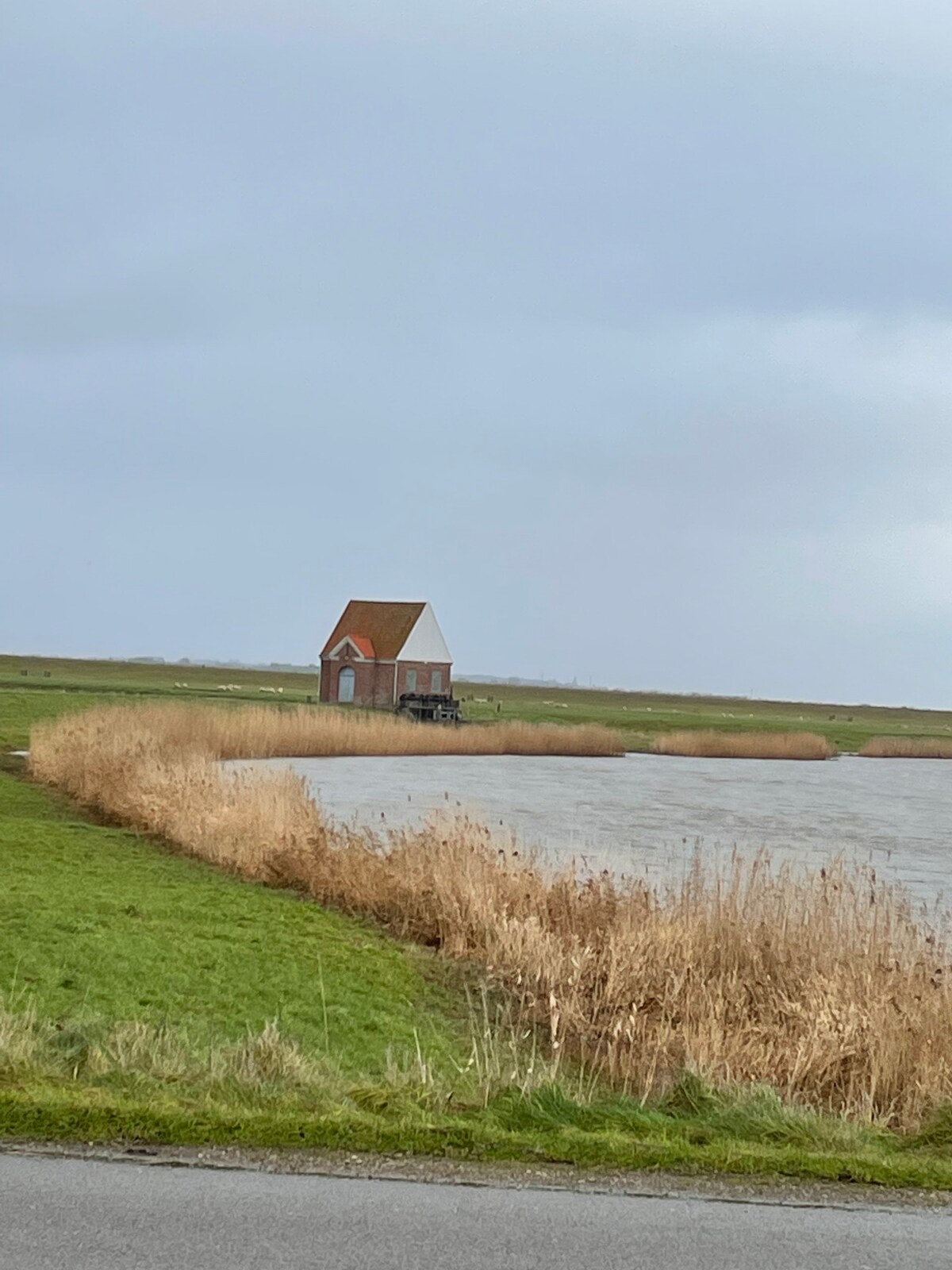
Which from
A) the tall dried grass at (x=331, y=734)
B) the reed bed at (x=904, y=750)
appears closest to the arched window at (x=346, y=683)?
the tall dried grass at (x=331, y=734)

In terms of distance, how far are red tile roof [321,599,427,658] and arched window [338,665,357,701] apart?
57.1 inches

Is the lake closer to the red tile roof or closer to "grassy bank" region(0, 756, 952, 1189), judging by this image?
"grassy bank" region(0, 756, 952, 1189)

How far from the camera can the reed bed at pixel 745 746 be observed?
59.9 metres

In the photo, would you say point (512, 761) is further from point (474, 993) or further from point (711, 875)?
point (474, 993)

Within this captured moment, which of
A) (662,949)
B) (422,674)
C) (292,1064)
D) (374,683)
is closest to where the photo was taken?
(292,1064)

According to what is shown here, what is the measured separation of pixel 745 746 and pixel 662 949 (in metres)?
48.8

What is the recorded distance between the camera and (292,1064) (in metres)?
7.58

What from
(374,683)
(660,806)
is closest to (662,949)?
→ (660,806)

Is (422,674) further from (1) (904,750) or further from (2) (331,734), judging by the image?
(2) (331,734)

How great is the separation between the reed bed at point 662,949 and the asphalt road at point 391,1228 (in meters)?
3.11

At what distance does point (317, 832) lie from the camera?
18.6 meters

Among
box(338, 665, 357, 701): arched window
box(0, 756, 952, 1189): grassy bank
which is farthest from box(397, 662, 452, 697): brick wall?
box(0, 756, 952, 1189): grassy bank

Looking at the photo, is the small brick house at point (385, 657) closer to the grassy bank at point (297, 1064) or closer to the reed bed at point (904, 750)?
the reed bed at point (904, 750)

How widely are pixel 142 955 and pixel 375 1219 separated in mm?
7763
